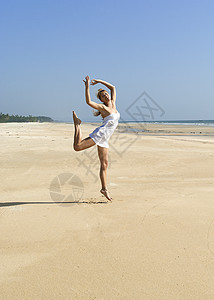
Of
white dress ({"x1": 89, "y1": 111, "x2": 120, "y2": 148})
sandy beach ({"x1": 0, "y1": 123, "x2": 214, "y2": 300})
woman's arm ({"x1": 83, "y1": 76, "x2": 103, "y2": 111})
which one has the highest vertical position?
woman's arm ({"x1": 83, "y1": 76, "x2": 103, "y2": 111})

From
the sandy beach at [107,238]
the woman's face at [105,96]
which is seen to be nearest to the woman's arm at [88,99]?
the woman's face at [105,96]

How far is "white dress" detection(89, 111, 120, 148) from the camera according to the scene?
443cm

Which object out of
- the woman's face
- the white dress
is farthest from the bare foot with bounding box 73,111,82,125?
the woman's face

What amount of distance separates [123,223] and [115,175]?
3071 millimetres

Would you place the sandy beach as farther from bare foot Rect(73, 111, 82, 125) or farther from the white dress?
bare foot Rect(73, 111, 82, 125)

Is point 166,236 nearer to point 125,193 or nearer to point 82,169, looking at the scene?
point 125,193

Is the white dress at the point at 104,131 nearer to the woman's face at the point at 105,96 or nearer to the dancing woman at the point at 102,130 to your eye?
the dancing woman at the point at 102,130

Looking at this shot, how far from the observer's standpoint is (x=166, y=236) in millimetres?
3004

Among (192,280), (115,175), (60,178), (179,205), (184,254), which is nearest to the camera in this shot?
(192,280)

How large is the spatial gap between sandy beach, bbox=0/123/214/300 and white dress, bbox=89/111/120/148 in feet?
3.18

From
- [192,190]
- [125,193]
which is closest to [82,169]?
[125,193]

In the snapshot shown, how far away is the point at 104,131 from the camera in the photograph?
176 inches

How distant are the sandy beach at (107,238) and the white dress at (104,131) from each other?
97cm

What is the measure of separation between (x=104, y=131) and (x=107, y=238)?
6.43ft
